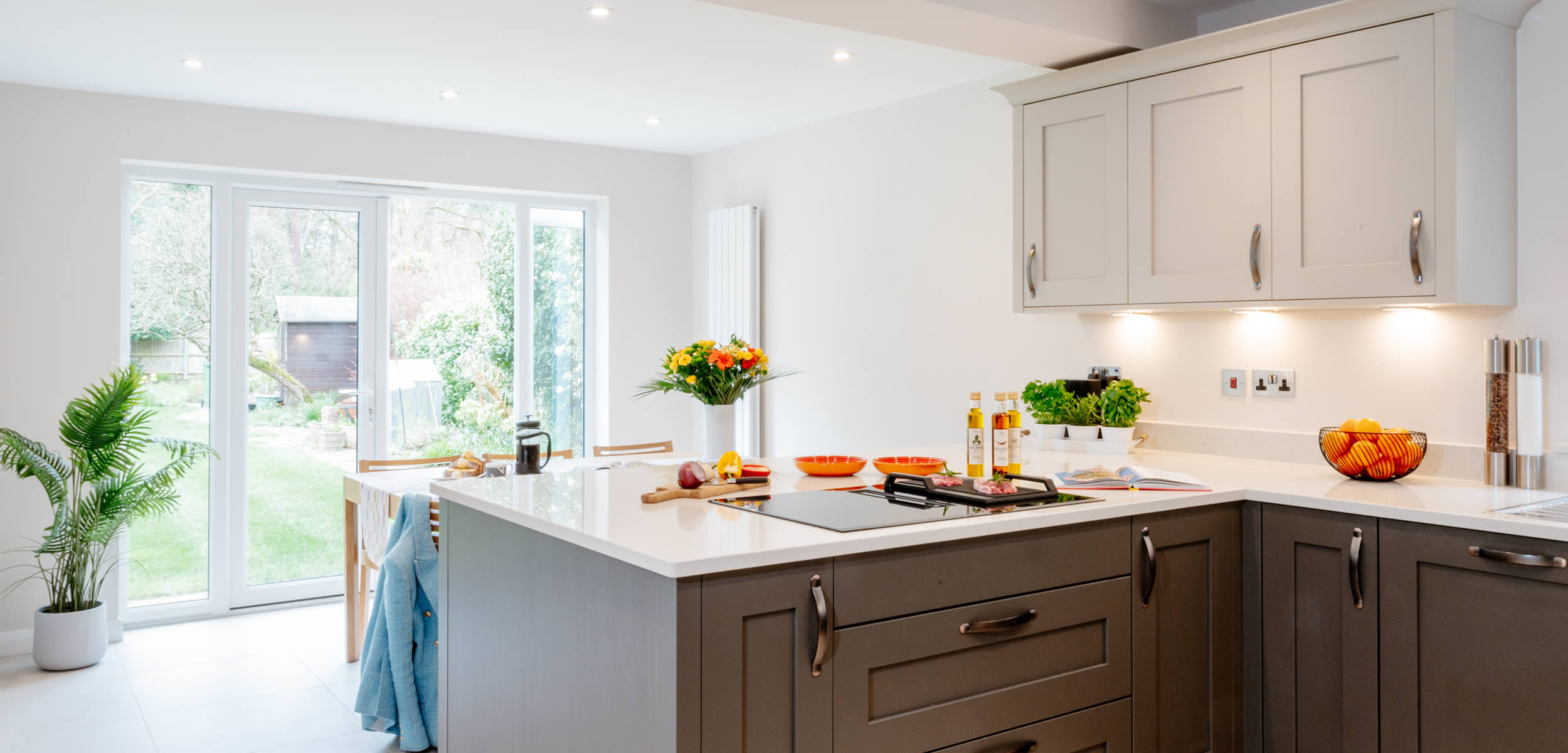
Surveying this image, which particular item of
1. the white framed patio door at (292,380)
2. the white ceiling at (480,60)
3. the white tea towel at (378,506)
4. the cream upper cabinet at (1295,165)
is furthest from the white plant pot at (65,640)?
the cream upper cabinet at (1295,165)

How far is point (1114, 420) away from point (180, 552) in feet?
14.4

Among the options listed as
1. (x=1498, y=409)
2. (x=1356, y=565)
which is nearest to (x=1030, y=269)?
(x=1498, y=409)

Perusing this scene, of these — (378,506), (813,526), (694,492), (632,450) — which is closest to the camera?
(813,526)

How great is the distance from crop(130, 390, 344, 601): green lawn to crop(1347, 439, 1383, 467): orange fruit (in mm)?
4676

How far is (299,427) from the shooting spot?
17.1 feet

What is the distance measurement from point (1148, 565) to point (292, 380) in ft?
14.6

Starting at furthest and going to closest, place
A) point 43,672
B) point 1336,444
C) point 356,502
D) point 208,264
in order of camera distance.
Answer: point 208,264 < point 43,672 < point 356,502 < point 1336,444

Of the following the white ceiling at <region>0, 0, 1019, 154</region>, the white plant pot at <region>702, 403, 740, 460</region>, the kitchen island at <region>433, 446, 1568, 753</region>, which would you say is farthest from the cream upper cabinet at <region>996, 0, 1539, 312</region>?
the white plant pot at <region>702, 403, 740, 460</region>

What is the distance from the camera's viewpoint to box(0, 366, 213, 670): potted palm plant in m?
4.12

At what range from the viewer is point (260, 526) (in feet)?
16.9

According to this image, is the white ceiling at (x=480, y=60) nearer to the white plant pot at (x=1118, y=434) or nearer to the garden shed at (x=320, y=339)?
the garden shed at (x=320, y=339)

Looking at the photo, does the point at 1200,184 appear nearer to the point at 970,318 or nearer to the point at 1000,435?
the point at 1000,435

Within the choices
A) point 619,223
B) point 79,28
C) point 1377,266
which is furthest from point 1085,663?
point 619,223

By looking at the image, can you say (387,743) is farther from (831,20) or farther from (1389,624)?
(1389,624)
